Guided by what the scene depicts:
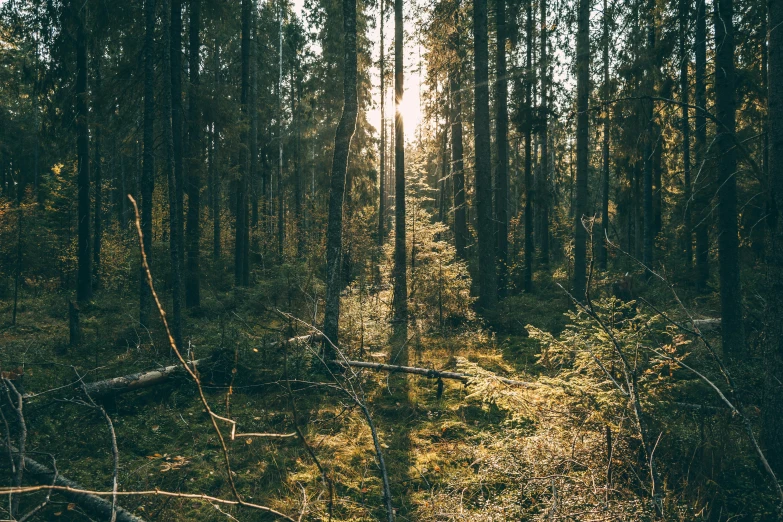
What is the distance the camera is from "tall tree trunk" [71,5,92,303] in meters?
10.8

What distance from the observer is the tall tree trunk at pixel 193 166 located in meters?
13.7

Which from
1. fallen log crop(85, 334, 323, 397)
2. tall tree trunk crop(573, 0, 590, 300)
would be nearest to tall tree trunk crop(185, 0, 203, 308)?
fallen log crop(85, 334, 323, 397)

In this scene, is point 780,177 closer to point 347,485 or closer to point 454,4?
point 347,485

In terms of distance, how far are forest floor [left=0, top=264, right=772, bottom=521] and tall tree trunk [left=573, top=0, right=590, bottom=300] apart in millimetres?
2355

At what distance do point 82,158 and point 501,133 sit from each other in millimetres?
11887

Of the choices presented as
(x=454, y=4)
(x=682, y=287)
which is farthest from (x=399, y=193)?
(x=682, y=287)

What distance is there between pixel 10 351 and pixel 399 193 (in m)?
9.70

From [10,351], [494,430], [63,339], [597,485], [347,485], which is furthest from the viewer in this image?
[63,339]

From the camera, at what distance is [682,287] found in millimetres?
15656

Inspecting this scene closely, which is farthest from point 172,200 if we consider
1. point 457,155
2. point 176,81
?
point 457,155

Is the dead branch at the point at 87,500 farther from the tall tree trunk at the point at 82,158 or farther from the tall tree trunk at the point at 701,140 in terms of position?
the tall tree trunk at the point at 82,158

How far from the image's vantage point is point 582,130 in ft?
38.0

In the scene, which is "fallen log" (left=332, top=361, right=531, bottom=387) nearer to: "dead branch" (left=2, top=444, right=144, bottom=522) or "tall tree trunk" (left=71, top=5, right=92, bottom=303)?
"dead branch" (left=2, top=444, right=144, bottom=522)

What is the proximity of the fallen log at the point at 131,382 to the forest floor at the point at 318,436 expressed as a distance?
0.66 feet
